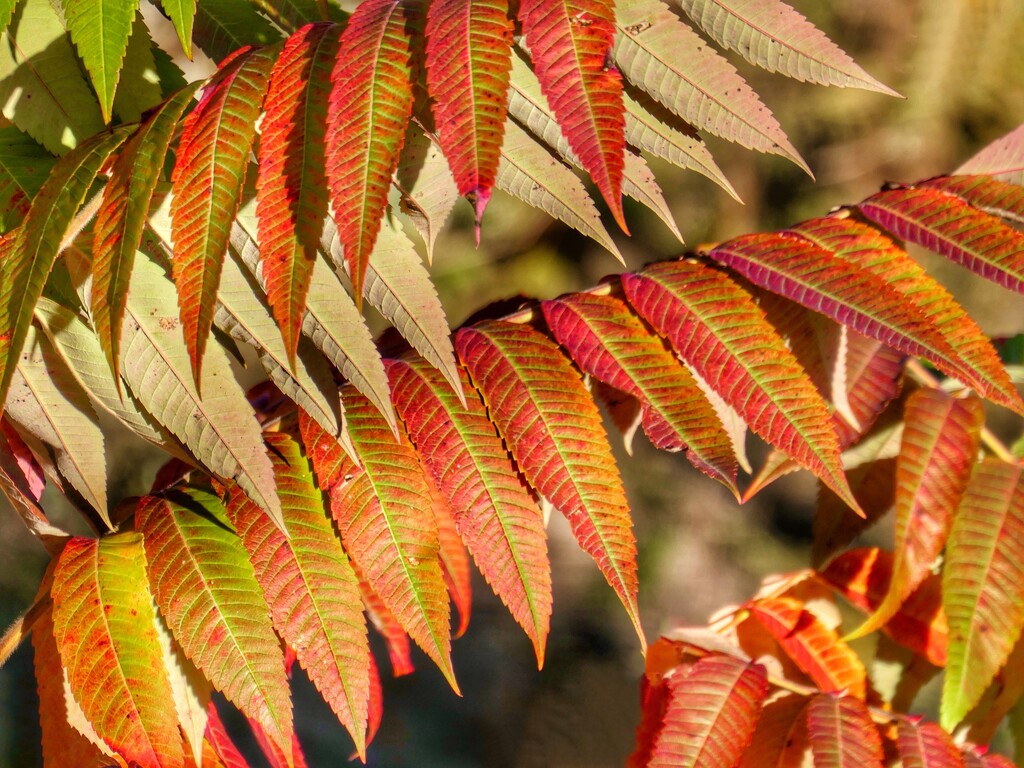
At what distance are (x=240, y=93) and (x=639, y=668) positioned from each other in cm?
132

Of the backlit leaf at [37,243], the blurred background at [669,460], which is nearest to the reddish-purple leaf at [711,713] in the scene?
the backlit leaf at [37,243]

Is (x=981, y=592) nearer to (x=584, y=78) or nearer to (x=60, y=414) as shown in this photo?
(x=584, y=78)

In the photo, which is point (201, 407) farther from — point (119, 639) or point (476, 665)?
point (476, 665)

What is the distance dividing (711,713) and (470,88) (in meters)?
0.47

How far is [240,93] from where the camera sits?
1.78ft

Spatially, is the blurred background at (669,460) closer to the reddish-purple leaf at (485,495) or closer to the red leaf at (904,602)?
the red leaf at (904,602)

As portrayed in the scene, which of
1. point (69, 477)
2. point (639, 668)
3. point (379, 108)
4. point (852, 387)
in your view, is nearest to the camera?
point (379, 108)

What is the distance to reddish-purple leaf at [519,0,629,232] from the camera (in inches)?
20.3

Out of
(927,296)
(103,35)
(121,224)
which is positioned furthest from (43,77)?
(927,296)

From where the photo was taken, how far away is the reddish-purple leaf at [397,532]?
0.59 metres

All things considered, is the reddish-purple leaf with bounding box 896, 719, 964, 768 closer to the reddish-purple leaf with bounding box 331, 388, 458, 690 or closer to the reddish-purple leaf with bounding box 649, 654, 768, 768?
the reddish-purple leaf with bounding box 649, 654, 768, 768

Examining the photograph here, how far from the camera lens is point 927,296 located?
2.11ft

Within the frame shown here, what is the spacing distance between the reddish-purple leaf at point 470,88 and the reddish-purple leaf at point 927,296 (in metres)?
0.29

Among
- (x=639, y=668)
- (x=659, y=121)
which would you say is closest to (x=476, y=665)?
(x=639, y=668)
